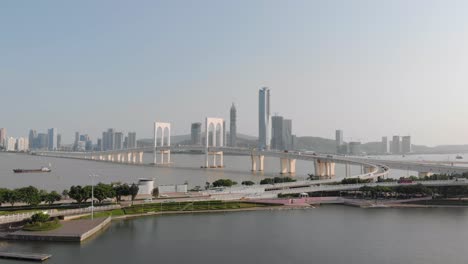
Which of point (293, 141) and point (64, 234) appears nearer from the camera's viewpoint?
point (64, 234)

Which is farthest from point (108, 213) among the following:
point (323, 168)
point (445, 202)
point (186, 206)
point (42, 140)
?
point (42, 140)

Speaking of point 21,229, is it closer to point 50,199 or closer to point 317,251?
point 50,199

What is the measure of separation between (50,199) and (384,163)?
24495 millimetres

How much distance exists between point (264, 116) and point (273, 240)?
256 ft

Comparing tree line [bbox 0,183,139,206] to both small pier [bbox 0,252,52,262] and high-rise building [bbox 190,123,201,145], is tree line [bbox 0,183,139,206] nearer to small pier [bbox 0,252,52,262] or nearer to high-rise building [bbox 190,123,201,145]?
small pier [bbox 0,252,52,262]

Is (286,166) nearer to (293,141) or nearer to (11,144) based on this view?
(293,141)

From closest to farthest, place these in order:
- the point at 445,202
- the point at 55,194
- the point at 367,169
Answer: the point at 55,194 → the point at 445,202 → the point at 367,169

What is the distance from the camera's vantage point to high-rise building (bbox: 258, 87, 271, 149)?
8537 centimetres

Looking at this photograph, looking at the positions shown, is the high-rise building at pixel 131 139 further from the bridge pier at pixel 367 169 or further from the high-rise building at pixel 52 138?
the bridge pier at pixel 367 169

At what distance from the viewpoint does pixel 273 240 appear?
34.2ft

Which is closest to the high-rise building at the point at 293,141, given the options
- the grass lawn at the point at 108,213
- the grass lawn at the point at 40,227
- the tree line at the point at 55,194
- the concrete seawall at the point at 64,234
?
the tree line at the point at 55,194

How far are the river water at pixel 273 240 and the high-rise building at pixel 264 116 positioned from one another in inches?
2792

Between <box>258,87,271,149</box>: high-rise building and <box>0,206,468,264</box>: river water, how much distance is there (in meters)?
70.9

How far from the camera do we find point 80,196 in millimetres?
13703
